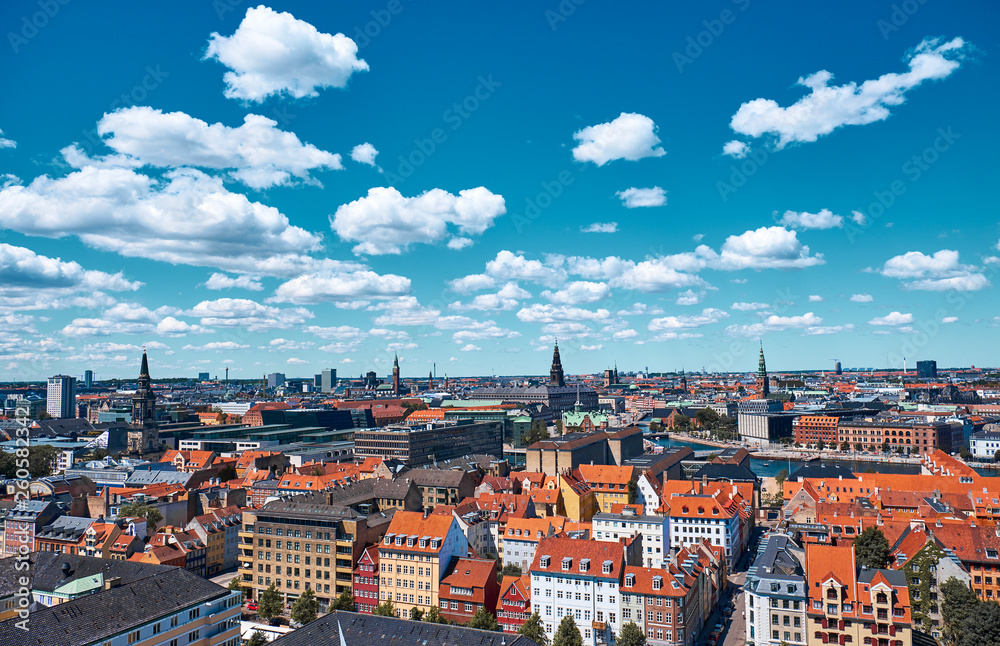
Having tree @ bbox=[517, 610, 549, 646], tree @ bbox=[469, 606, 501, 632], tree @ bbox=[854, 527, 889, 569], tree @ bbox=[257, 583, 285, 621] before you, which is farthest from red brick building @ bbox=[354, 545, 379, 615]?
tree @ bbox=[854, 527, 889, 569]

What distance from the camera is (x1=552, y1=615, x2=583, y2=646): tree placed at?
52366 millimetres

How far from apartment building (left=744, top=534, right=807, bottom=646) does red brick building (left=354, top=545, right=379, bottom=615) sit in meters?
29.7

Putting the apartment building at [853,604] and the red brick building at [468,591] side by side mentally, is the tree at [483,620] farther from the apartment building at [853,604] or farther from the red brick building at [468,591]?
the apartment building at [853,604]

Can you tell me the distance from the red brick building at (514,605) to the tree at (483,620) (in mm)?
1762

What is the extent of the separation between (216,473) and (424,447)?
36270mm

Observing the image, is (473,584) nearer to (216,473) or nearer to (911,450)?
(216,473)

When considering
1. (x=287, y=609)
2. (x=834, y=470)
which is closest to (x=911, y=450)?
(x=834, y=470)

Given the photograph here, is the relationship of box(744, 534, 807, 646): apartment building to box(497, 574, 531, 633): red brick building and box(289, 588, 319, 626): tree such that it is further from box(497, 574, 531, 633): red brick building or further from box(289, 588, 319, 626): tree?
box(289, 588, 319, 626): tree

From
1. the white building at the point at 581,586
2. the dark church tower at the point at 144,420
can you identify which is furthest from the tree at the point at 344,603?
the dark church tower at the point at 144,420

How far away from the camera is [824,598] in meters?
51.7

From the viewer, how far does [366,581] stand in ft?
207

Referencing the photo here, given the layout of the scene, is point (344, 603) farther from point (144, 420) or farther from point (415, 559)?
point (144, 420)

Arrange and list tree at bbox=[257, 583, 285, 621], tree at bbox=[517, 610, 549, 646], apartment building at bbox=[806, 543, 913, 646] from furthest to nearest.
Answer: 1. tree at bbox=[257, 583, 285, 621]
2. tree at bbox=[517, 610, 549, 646]
3. apartment building at bbox=[806, 543, 913, 646]

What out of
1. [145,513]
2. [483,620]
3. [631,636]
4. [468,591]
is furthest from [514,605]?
[145,513]
